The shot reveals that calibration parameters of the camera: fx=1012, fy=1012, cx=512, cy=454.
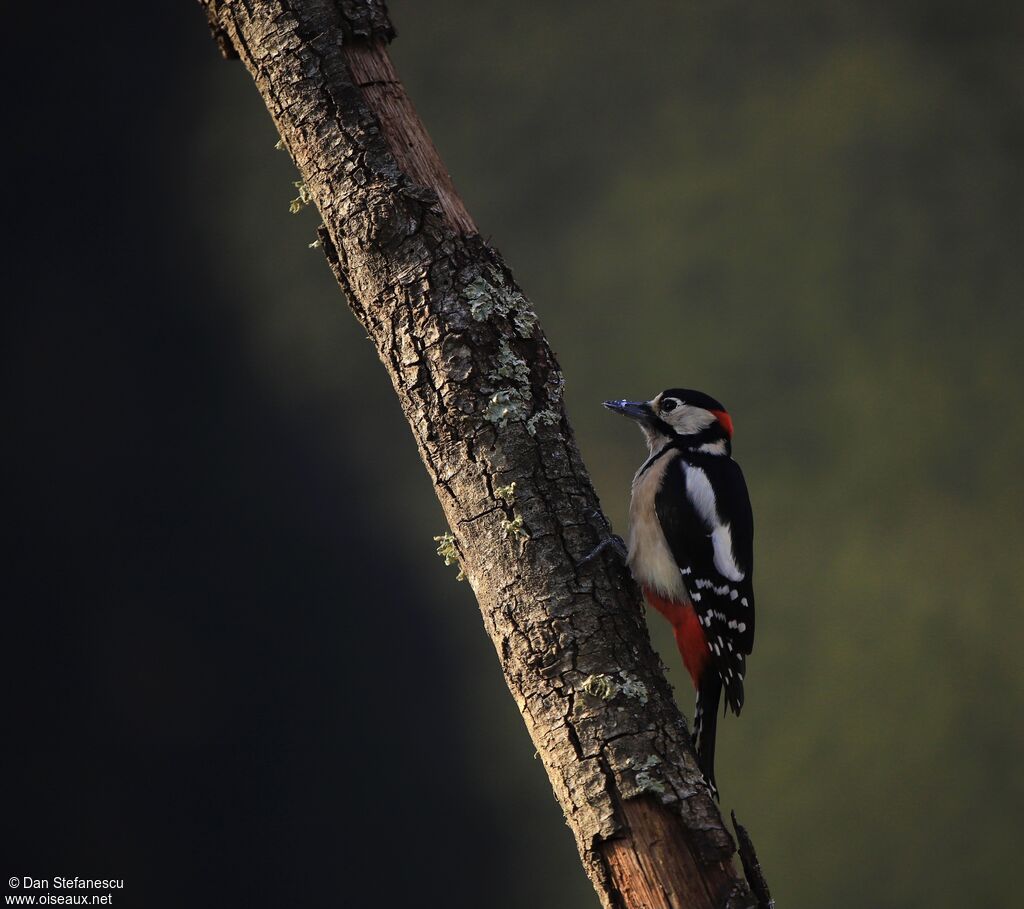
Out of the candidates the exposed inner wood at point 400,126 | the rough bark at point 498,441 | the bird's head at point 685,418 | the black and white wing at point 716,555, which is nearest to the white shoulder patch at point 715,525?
the black and white wing at point 716,555

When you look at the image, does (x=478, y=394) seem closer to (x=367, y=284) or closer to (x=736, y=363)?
(x=367, y=284)

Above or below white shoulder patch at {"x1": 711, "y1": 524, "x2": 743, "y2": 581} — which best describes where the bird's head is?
above

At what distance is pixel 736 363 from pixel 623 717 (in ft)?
8.76

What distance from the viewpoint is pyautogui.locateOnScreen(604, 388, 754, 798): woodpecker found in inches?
64.6

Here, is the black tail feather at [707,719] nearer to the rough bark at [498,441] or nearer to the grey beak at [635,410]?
the rough bark at [498,441]

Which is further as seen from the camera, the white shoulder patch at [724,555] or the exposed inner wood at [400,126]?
the white shoulder patch at [724,555]

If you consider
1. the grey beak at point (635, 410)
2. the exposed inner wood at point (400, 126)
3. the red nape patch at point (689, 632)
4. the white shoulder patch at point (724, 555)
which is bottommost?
the red nape patch at point (689, 632)

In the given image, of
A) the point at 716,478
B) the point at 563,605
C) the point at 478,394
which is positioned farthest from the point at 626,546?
the point at 716,478

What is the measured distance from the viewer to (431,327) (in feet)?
4.18

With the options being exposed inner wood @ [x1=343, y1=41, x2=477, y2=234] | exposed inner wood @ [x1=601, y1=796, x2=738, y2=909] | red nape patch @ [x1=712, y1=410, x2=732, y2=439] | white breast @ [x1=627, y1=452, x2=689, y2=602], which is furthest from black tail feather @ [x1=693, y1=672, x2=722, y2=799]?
exposed inner wood @ [x1=343, y1=41, x2=477, y2=234]

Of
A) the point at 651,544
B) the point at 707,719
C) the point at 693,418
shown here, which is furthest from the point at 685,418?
the point at 707,719

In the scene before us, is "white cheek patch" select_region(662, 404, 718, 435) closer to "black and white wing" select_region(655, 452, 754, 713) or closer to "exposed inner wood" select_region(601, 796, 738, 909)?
"black and white wing" select_region(655, 452, 754, 713)

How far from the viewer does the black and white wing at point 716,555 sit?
1662 mm

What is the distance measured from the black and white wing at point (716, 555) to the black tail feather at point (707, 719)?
0.02 meters
